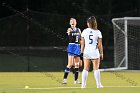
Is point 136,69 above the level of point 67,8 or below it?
below

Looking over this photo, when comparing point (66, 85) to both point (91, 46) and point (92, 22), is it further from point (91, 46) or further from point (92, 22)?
point (92, 22)

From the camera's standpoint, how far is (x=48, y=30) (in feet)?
81.8

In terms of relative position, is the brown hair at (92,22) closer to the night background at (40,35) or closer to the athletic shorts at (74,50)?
the athletic shorts at (74,50)

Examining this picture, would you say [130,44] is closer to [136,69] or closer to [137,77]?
[136,69]

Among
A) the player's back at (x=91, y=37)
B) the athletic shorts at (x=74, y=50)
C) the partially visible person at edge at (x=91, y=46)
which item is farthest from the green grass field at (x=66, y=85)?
the player's back at (x=91, y=37)

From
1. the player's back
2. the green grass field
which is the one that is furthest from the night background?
the player's back

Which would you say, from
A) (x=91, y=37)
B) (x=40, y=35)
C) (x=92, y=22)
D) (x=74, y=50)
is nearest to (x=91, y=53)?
(x=91, y=37)

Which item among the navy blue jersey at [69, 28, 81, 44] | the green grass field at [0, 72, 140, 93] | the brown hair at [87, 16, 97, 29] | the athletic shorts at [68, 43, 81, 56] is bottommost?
the green grass field at [0, 72, 140, 93]

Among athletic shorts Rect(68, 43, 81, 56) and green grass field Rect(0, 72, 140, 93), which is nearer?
→ green grass field Rect(0, 72, 140, 93)

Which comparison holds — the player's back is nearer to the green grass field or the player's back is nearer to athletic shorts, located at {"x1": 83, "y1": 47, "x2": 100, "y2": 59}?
athletic shorts, located at {"x1": 83, "y1": 47, "x2": 100, "y2": 59}

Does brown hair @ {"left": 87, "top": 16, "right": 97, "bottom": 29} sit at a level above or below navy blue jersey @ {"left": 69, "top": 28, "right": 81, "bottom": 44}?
above

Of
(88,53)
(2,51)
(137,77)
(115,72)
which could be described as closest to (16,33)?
(2,51)

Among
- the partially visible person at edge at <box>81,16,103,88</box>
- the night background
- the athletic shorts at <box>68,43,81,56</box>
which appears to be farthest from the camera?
the night background

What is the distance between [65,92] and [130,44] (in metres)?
11.2
